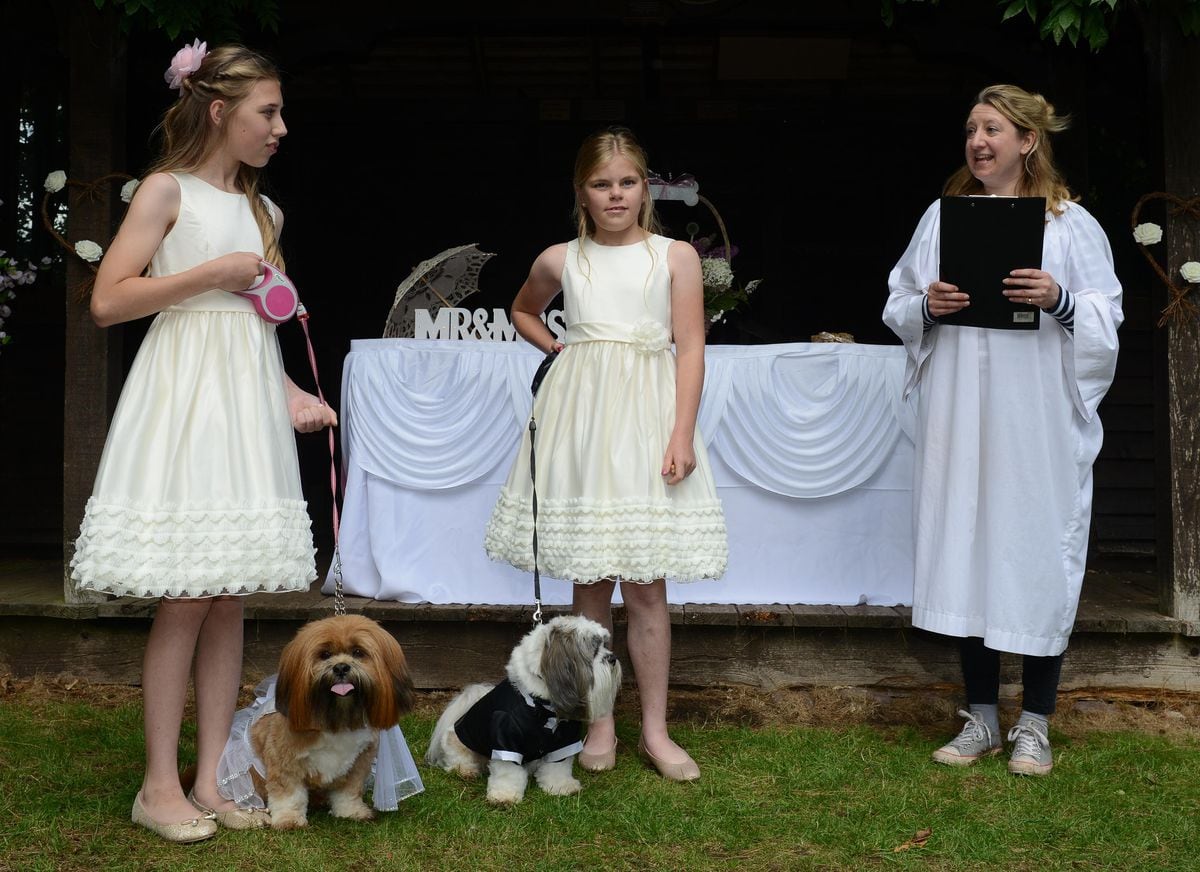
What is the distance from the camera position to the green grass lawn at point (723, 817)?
8.91 feet

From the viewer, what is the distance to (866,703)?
404cm

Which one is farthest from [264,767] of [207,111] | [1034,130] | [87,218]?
[1034,130]

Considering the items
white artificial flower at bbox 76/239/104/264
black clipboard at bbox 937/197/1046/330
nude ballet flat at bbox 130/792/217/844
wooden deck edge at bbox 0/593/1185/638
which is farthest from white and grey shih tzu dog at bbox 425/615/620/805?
white artificial flower at bbox 76/239/104/264

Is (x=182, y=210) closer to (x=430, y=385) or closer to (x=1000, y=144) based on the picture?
(x=430, y=385)

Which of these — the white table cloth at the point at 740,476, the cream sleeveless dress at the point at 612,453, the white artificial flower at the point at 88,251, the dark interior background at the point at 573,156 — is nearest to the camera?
the cream sleeveless dress at the point at 612,453

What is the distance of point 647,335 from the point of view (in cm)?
329

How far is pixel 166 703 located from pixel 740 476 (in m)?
2.25

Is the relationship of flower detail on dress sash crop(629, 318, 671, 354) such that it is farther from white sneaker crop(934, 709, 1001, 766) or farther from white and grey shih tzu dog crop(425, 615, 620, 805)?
white sneaker crop(934, 709, 1001, 766)

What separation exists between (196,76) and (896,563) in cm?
286

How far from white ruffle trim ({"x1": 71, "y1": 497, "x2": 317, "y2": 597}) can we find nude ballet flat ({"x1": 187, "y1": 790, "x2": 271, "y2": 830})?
1.86ft

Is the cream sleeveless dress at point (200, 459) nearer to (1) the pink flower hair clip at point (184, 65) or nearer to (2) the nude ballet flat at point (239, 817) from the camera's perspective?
(1) the pink flower hair clip at point (184, 65)

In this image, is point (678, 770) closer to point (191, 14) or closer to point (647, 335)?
point (647, 335)

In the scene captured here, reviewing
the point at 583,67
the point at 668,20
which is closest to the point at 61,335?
the point at 583,67

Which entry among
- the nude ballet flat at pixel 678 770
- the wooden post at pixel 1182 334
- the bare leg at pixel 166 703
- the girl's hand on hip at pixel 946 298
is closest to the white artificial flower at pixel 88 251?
A: the bare leg at pixel 166 703
